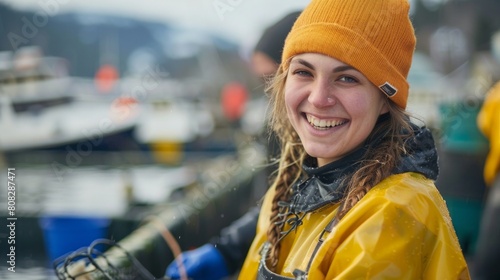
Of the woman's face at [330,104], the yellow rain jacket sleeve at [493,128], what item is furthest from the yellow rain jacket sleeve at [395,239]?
the yellow rain jacket sleeve at [493,128]

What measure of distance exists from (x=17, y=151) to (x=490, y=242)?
11021 millimetres

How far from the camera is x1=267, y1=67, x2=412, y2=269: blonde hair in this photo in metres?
1.69

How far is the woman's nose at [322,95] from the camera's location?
1.72 meters

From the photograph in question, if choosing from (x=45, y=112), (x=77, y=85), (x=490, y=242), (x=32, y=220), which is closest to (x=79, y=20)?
(x=77, y=85)

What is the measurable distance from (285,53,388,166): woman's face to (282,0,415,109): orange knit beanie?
0.10 feet

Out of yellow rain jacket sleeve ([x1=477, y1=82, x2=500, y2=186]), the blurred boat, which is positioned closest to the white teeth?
yellow rain jacket sleeve ([x1=477, y1=82, x2=500, y2=186])

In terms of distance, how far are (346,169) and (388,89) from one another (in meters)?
0.25

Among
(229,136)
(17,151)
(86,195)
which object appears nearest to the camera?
(86,195)

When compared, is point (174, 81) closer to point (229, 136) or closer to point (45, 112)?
point (229, 136)

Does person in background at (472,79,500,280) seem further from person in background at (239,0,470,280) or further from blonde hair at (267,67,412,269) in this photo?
person in background at (239,0,470,280)

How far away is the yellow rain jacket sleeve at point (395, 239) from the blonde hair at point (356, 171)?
4 centimetres

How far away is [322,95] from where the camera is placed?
67.9 inches

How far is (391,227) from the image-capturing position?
1548 millimetres

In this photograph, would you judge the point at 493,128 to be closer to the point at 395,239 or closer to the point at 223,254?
the point at 223,254
